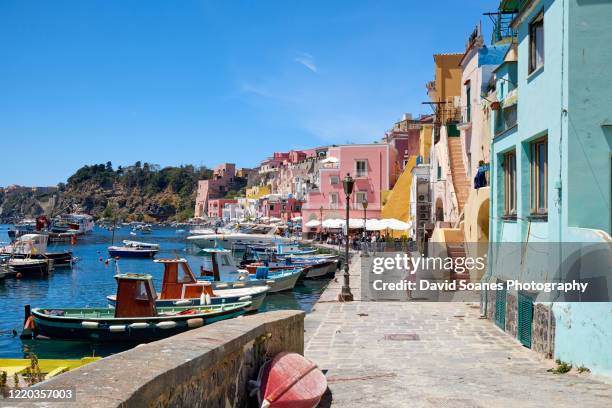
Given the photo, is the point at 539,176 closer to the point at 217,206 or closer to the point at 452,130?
the point at 452,130

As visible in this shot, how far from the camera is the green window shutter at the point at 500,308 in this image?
1343 centimetres

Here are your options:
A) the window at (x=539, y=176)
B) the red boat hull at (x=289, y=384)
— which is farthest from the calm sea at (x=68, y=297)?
the red boat hull at (x=289, y=384)

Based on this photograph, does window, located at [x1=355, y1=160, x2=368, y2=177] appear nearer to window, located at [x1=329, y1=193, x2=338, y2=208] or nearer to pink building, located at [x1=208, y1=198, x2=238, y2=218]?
window, located at [x1=329, y1=193, x2=338, y2=208]

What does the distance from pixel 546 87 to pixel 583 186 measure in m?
2.05

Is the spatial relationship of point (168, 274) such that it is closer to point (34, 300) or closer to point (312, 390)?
point (34, 300)

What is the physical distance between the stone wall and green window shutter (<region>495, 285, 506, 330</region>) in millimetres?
7878

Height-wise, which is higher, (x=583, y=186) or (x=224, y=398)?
(x=583, y=186)

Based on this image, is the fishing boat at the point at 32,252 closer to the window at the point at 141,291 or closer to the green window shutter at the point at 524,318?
the window at the point at 141,291

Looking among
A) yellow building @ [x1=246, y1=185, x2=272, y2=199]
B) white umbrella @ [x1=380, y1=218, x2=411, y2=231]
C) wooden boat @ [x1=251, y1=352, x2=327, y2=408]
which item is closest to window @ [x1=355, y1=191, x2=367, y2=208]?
white umbrella @ [x1=380, y1=218, x2=411, y2=231]

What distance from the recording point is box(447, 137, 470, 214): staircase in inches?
1162

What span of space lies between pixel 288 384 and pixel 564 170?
5.81 m

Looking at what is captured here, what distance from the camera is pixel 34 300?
3525cm

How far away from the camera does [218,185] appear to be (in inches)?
6860

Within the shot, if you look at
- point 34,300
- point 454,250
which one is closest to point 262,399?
point 454,250
